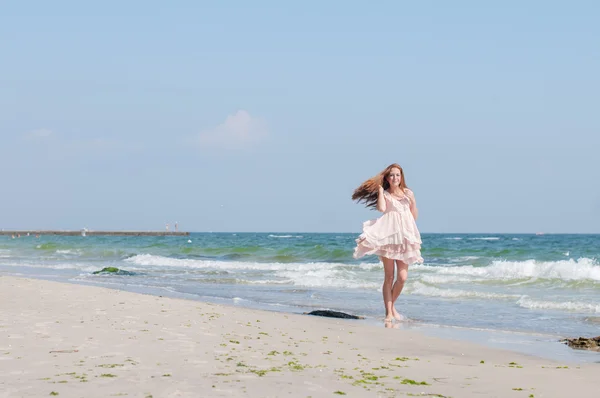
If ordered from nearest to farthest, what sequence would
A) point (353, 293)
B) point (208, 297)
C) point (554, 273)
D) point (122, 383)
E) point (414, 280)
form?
point (122, 383) → point (208, 297) → point (353, 293) → point (414, 280) → point (554, 273)

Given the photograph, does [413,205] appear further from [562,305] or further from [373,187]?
[562,305]

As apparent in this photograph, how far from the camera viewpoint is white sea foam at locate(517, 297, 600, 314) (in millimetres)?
12443

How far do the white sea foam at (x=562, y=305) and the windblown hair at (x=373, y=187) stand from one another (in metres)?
4.30

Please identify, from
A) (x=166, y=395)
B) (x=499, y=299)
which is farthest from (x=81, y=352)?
(x=499, y=299)

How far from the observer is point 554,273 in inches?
859

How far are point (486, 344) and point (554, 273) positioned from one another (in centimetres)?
1466

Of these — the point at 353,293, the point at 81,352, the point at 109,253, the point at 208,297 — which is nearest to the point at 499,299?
the point at 353,293

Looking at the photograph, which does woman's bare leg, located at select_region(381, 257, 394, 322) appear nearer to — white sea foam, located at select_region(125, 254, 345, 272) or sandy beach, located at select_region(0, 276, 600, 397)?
sandy beach, located at select_region(0, 276, 600, 397)

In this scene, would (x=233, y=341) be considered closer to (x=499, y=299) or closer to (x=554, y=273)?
(x=499, y=299)

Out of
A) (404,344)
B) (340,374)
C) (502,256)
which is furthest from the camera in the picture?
(502,256)

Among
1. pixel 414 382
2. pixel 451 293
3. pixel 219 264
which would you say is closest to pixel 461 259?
pixel 219 264

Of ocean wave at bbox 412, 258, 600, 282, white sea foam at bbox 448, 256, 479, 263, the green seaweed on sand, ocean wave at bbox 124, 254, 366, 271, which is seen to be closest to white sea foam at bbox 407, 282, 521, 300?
ocean wave at bbox 412, 258, 600, 282

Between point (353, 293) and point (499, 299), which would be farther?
point (353, 293)

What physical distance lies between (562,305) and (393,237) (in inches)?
179
